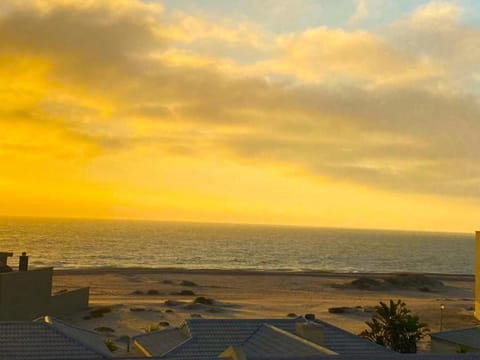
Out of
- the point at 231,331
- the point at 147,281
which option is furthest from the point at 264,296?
the point at 231,331

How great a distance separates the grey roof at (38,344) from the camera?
54.8ft

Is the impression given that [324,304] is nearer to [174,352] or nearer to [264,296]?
[264,296]

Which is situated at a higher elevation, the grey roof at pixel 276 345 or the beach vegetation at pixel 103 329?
the grey roof at pixel 276 345

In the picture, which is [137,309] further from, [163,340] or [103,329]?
[163,340]

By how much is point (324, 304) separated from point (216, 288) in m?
19.7

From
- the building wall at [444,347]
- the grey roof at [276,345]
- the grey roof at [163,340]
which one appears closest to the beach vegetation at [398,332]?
the building wall at [444,347]

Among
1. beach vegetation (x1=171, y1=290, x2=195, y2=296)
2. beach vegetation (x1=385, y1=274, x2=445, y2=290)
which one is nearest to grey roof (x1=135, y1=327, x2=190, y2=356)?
beach vegetation (x1=171, y1=290, x2=195, y2=296)

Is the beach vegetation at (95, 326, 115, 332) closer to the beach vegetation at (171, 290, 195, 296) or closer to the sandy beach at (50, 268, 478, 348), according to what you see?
the sandy beach at (50, 268, 478, 348)

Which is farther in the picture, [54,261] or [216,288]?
[54,261]

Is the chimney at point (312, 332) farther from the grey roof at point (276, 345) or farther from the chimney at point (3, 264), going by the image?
the chimney at point (3, 264)

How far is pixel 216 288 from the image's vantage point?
A: 252 ft

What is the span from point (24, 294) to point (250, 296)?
35327mm

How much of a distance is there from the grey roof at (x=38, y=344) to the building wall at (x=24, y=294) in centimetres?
1666

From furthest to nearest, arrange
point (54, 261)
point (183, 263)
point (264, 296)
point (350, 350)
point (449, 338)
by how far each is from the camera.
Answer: point (183, 263) → point (54, 261) → point (264, 296) → point (449, 338) → point (350, 350)
